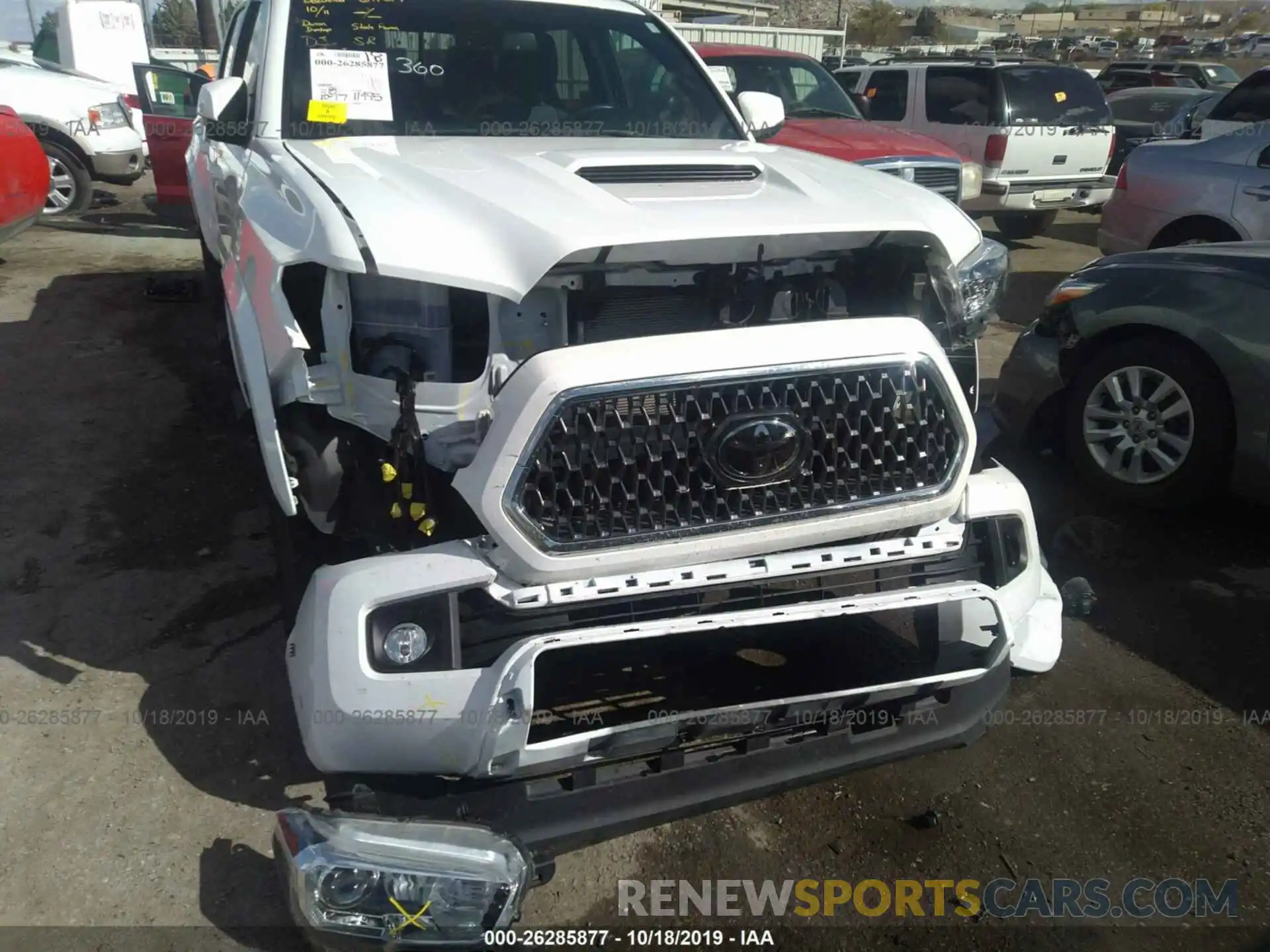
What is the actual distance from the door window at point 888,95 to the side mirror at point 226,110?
28.6 feet

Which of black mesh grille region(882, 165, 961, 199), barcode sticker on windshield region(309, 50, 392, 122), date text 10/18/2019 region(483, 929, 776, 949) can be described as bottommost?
date text 10/18/2019 region(483, 929, 776, 949)

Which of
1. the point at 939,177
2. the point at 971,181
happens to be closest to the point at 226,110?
the point at 939,177

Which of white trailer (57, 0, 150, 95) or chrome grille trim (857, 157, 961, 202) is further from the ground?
white trailer (57, 0, 150, 95)

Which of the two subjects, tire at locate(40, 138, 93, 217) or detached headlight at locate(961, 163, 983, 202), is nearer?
detached headlight at locate(961, 163, 983, 202)

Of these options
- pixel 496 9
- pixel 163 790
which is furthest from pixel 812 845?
pixel 496 9

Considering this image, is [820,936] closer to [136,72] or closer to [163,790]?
[163,790]

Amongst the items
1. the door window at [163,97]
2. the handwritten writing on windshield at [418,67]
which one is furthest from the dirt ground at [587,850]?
the door window at [163,97]

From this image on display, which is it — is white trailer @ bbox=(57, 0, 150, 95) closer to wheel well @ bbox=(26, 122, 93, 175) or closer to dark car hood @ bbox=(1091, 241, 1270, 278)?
wheel well @ bbox=(26, 122, 93, 175)

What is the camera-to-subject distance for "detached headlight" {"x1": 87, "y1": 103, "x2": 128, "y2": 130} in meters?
10.2

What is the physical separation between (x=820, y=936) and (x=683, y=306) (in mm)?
1575

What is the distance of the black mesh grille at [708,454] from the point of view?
7.22ft

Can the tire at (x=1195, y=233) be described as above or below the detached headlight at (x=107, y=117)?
below

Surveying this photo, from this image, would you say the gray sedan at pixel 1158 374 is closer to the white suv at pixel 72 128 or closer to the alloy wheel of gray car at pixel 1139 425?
the alloy wheel of gray car at pixel 1139 425

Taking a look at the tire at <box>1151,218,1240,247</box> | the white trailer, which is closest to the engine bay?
the tire at <box>1151,218,1240,247</box>
